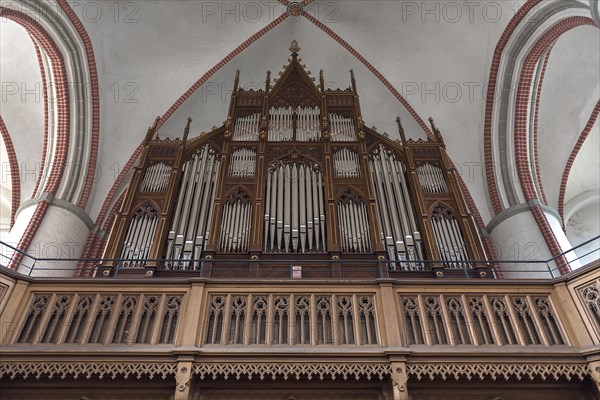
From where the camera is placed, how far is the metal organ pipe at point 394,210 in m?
8.30

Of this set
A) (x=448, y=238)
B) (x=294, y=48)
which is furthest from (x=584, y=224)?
(x=294, y=48)

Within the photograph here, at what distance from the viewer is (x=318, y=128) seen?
35.3 ft

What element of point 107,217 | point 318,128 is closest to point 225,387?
point 318,128

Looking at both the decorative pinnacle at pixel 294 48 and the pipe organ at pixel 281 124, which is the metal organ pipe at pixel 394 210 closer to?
the pipe organ at pixel 281 124

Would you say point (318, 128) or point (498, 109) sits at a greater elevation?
point (498, 109)

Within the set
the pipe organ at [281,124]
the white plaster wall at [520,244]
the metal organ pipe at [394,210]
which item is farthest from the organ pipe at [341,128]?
the white plaster wall at [520,244]

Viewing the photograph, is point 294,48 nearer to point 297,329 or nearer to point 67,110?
point 67,110

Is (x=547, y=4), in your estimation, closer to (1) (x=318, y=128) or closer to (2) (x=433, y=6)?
(2) (x=433, y=6)

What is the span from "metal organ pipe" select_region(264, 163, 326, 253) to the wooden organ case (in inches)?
0.9

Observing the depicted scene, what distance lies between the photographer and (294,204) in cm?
901

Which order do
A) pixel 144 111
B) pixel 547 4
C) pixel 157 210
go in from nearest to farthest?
pixel 157 210 → pixel 547 4 → pixel 144 111

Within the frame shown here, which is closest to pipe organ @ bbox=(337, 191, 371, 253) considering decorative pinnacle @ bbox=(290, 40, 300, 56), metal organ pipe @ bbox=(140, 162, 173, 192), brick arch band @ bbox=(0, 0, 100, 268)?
metal organ pipe @ bbox=(140, 162, 173, 192)

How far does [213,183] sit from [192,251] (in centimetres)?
205

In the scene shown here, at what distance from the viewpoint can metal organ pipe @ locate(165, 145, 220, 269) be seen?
8.27 meters
